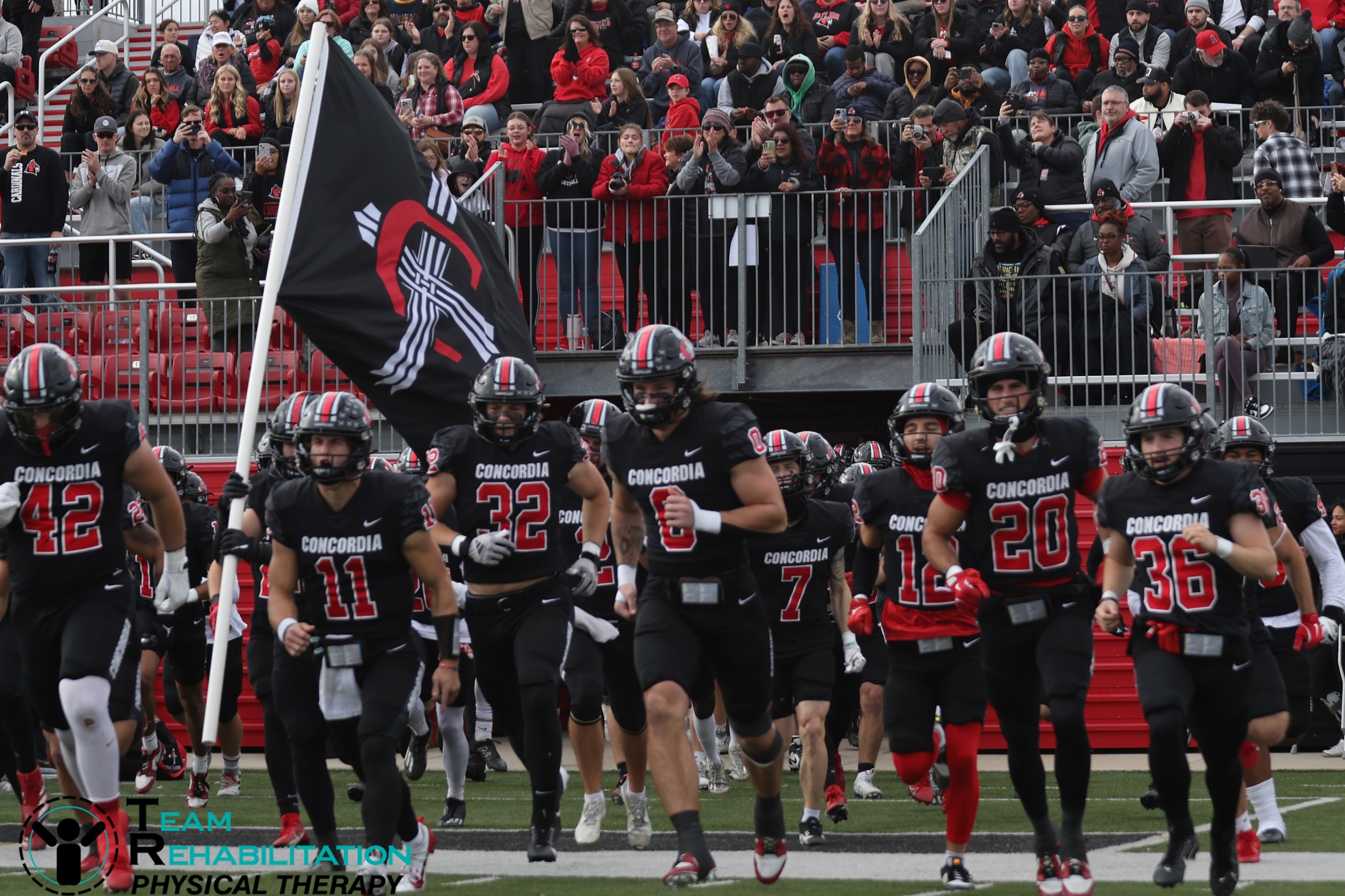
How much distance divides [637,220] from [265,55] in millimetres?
5843

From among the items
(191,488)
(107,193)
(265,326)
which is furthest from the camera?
(107,193)

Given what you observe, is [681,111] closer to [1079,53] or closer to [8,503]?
[1079,53]

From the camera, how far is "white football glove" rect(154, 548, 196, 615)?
7.91 m

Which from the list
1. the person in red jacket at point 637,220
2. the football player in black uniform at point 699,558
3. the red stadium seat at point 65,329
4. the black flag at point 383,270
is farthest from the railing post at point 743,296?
the football player in black uniform at point 699,558

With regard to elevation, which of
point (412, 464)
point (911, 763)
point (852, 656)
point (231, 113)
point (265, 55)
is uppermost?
point (265, 55)

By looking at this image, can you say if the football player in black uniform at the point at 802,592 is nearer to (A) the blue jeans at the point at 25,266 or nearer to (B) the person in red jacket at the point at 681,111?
(B) the person in red jacket at the point at 681,111

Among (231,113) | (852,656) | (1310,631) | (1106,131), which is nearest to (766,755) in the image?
(852,656)

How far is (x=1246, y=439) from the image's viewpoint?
9492 millimetres

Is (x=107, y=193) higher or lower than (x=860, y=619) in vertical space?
higher

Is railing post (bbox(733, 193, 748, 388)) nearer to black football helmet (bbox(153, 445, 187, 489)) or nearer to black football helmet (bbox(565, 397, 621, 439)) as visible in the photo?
black football helmet (bbox(565, 397, 621, 439))

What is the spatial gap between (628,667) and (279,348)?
6.32 metres

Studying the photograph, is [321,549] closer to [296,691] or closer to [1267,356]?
[296,691]

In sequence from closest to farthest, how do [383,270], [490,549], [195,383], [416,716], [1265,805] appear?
[490,549] < [416,716] < [1265,805] < [383,270] < [195,383]

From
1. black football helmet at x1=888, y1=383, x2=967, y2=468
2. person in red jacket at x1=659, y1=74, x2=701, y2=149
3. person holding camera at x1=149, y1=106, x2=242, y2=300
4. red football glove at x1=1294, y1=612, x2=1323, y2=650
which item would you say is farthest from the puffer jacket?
red football glove at x1=1294, y1=612, x2=1323, y2=650
